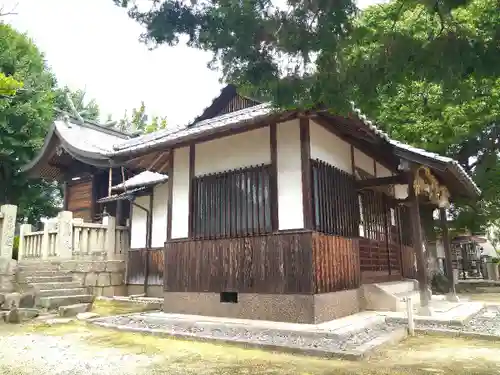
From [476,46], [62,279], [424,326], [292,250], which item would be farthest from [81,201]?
[476,46]

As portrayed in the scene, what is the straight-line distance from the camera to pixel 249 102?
11375 mm

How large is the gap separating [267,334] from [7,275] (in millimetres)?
8610

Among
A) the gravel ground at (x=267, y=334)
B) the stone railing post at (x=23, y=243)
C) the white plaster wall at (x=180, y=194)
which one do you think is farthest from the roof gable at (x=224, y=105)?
the stone railing post at (x=23, y=243)

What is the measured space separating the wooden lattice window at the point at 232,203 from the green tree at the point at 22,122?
13717 millimetres

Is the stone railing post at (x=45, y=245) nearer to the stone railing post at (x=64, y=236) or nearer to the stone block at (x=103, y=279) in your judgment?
the stone railing post at (x=64, y=236)

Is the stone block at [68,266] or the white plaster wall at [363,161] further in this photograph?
the stone block at [68,266]

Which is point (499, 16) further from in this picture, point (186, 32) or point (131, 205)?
point (131, 205)

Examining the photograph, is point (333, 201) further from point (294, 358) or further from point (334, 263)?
point (294, 358)

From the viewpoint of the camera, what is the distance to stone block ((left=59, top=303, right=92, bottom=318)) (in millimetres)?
10055

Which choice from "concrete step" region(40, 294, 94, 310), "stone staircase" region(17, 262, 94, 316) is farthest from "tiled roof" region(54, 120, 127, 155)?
"concrete step" region(40, 294, 94, 310)

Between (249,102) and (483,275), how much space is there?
24.8 metres

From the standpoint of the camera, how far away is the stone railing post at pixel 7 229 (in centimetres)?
1220

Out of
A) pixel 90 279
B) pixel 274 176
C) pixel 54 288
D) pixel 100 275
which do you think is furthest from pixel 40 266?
pixel 274 176

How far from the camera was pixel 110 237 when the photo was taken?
14.6 metres
